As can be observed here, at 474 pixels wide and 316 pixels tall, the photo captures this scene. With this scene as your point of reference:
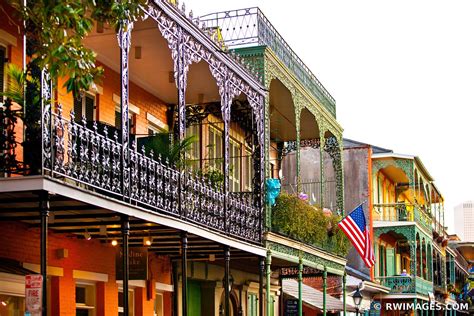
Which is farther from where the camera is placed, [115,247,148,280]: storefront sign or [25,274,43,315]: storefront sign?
[115,247,148,280]: storefront sign

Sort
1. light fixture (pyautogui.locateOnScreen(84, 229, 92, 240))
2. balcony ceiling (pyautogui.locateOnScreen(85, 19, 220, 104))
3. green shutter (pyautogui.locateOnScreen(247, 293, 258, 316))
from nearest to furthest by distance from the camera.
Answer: light fixture (pyautogui.locateOnScreen(84, 229, 92, 240)), balcony ceiling (pyautogui.locateOnScreen(85, 19, 220, 104)), green shutter (pyautogui.locateOnScreen(247, 293, 258, 316))

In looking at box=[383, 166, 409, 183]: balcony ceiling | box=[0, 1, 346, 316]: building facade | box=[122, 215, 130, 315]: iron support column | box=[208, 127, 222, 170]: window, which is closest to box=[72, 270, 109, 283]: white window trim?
box=[0, 1, 346, 316]: building facade

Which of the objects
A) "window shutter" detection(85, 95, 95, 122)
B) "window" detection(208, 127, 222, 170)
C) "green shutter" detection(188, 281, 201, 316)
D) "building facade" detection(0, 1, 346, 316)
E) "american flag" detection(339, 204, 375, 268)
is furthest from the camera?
"american flag" detection(339, 204, 375, 268)

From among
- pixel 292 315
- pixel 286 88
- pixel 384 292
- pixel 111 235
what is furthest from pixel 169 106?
pixel 384 292

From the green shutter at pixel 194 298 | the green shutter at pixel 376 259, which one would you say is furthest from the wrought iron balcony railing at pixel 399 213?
the green shutter at pixel 194 298

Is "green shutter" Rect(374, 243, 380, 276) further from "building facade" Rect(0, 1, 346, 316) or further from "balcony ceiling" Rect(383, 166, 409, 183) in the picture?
"building facade" Rect(0, 1, 346, 316)

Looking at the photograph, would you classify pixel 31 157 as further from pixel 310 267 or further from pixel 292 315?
pixel 292 315

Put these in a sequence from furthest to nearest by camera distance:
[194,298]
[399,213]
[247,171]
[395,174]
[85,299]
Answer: [395,174], [399,213], [247,171], [194,298], [85,299]

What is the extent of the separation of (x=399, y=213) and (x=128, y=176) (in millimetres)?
30262

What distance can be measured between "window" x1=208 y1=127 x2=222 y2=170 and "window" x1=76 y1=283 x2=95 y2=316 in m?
5.78

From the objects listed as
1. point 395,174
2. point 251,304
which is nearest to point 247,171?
point 251,304

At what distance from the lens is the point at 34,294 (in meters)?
10.3

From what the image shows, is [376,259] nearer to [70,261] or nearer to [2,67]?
[70,261]

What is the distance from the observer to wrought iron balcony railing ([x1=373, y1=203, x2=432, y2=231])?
136 feet
